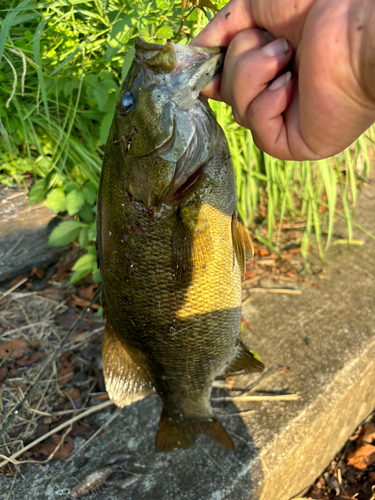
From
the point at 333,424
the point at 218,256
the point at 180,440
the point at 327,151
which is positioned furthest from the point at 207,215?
the point at 333,424

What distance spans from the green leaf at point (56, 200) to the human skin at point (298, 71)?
1.66m

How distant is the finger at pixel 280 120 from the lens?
119cm

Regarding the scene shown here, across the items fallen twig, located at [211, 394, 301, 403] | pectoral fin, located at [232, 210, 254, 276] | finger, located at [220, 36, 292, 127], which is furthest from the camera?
fallen twig, located at [211, 394, 301, 403]

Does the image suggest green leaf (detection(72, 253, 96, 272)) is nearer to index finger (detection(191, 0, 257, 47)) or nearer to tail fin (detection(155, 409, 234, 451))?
tail fin (detection(155, 409, 234, 451))

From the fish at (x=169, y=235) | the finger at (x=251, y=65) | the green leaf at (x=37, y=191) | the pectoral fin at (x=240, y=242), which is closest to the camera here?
the finger at (x=251, y=65)

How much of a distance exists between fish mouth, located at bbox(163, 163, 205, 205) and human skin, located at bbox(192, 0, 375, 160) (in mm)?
232

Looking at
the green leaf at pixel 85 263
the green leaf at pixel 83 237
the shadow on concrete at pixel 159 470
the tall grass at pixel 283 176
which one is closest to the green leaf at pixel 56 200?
the green leaf at pixel 83 237

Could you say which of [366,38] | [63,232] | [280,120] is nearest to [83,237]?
[63,232]

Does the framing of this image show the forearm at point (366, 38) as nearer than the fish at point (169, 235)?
Yes

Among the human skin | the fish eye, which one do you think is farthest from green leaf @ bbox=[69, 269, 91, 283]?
the human skin

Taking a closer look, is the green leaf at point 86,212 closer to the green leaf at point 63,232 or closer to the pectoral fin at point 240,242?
the green leaf at point 63,232

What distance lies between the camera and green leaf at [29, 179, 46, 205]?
274 centimetres

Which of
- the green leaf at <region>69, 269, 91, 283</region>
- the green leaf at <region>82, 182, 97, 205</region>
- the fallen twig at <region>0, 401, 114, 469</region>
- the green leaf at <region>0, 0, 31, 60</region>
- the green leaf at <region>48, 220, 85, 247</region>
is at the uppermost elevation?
the green leaf at <region>0, 0, 31, 60</region>

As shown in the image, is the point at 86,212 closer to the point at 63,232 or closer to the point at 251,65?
the point at 63,232
